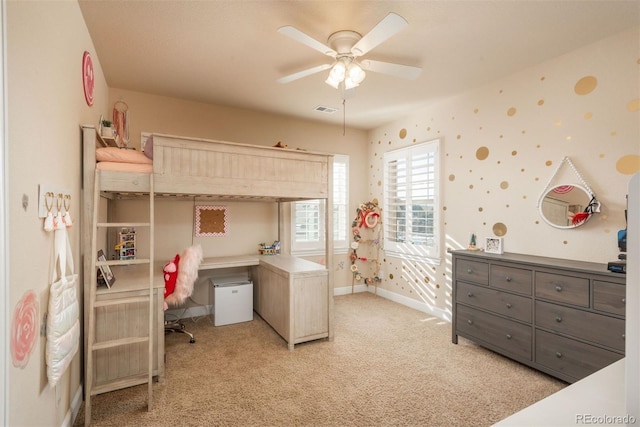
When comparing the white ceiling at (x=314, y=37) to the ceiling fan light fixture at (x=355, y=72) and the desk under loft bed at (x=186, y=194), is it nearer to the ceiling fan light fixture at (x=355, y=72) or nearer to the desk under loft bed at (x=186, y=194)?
the ceiling fan light fixture at (x=355, y=72)

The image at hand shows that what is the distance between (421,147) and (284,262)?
2349 millimetres

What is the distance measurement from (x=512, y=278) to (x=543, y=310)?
319 mm

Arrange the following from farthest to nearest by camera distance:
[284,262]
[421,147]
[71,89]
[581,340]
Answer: [421,147], [284,262], [581,340], [71,89]

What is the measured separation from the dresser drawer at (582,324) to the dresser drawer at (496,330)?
0.19m

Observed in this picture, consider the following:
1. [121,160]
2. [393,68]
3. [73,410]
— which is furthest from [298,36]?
[73,410]

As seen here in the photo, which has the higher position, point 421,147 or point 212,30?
point 212,30

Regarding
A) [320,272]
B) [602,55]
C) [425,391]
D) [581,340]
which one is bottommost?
[425,391]

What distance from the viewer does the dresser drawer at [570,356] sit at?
2183mm

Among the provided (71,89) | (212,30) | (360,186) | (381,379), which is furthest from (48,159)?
(360,186)

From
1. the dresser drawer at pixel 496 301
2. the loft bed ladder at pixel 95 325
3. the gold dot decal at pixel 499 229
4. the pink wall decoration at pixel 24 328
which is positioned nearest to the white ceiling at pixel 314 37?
the loft bed ladder at pixel 95 325

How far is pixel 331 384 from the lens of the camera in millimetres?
2430

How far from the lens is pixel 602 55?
100 inches

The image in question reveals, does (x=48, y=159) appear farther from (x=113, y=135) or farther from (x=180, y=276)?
(x=180, y=276)

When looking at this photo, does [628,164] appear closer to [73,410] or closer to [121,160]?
[121,160]
